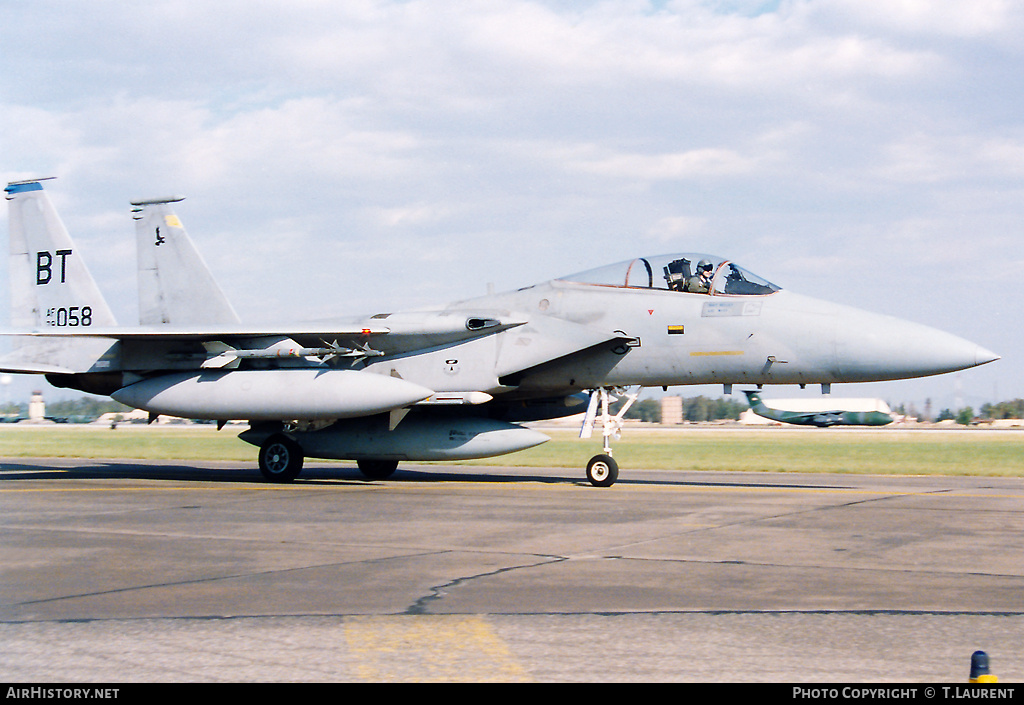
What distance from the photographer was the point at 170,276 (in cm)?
1906

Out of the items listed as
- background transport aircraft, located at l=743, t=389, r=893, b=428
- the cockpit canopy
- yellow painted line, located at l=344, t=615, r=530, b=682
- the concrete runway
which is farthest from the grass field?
A: background transport aircraft, located at l=743, t=389, r=893, b=428

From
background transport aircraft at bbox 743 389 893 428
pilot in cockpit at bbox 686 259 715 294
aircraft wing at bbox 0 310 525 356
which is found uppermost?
pilot in cockpit at bbox 686 259 715 294

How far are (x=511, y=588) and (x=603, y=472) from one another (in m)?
8.43

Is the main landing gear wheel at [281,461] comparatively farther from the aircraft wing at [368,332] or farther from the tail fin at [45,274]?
the tail fin at [45,274]

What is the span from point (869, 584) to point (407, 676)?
372 centimetres

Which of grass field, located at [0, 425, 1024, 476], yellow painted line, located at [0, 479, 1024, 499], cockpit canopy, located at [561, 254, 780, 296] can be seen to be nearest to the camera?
yellow painted line, located at [0, 479, 1024, 499]

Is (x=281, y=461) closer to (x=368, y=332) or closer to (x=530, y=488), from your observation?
(x=368, y=332)

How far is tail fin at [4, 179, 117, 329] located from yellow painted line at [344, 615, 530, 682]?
15.4 metres

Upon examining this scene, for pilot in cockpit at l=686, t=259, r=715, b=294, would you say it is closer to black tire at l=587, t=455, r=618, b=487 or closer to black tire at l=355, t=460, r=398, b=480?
black tire at l=587, t=455, r=618, b=487

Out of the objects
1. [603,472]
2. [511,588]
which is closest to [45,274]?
[603,472]

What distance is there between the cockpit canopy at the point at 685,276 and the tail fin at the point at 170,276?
315 inches

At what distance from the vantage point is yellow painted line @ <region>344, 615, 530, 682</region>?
4316 mm

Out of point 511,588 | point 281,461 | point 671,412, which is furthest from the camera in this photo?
point 671,412

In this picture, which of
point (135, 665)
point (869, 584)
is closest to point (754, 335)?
point (869, 584)
